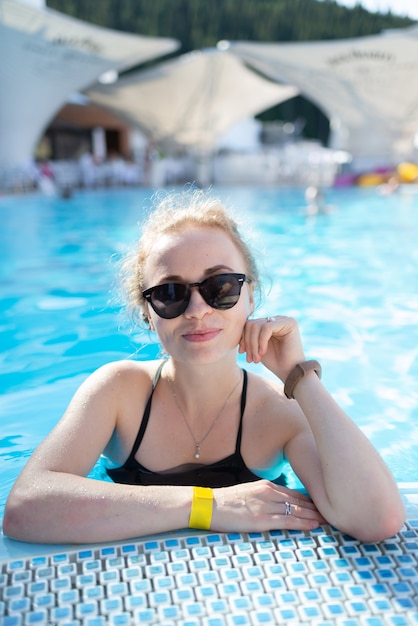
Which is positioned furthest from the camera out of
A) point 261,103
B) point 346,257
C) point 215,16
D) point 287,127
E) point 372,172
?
point 287,127

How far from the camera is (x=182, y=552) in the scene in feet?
4.57

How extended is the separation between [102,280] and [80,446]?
15.9 feet

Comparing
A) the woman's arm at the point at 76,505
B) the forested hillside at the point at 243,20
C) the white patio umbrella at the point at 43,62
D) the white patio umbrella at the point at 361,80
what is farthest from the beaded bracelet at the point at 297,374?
the forested hillside at the point at 243,20

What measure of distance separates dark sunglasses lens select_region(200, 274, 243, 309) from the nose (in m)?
0.01

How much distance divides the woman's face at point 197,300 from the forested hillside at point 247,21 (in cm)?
3156

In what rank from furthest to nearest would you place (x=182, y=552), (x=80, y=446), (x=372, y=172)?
1. (x=372, y=172)
2. (x=80, y=446)
3. (x=182, y=552)

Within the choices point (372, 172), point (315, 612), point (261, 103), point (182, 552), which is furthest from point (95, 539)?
point (261, 103)

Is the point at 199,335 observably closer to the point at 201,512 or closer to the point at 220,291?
the point at 220,291

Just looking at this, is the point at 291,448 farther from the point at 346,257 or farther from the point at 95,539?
the point at 346,257

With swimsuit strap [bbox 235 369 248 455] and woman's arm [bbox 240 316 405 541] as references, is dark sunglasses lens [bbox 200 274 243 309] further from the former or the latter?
swimsuit strap [bbox 235 369 248 455]

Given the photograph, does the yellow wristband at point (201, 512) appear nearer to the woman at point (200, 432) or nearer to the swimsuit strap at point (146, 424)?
the woman at point (200, 432)

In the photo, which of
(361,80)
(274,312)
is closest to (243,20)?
(361,80)

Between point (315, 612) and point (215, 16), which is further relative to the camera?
point (215, 16)

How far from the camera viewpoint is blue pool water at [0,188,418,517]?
322cm
